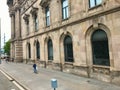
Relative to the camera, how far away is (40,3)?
92.2 ft

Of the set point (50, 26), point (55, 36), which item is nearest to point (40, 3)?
point (50, 26)

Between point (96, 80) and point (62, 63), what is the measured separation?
23.2ft

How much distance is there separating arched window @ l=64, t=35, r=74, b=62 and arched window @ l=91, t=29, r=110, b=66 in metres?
4.10

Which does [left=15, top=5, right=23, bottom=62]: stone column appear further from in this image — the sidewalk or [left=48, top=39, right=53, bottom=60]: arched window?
the sidewalk

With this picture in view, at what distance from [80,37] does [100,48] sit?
9.29 feet

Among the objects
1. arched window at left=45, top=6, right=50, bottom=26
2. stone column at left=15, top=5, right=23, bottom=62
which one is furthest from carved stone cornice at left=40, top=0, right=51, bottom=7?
stone column at left=15, top=5, right=23, bottom=62

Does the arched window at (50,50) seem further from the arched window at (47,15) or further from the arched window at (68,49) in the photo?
the arched window at (68,49)

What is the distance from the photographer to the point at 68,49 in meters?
21.7

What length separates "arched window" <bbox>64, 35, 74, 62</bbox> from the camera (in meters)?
21.0

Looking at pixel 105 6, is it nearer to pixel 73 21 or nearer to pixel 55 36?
pixel 73 21

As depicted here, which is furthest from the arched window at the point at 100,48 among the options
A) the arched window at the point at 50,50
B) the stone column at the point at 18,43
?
the stone column at the point at 18,43

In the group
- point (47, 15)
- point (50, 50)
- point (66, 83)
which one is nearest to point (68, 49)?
point (50, 50)

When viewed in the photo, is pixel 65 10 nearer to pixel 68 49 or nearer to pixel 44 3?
pixel 68 49

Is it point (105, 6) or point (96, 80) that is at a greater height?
point (105, 6)
